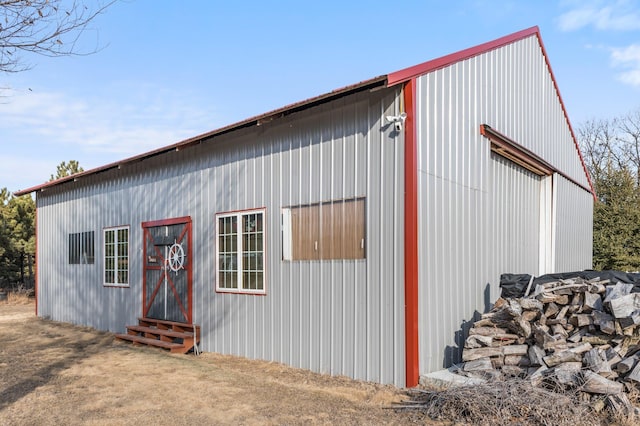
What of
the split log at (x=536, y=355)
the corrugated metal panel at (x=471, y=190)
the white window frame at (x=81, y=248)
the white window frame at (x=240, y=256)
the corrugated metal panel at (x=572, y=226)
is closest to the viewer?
the split log at (x=536, y=355)

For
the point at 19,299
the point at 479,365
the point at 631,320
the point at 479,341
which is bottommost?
the point at 19,299

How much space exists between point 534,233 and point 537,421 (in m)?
6.77

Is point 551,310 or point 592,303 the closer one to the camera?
point 592,303

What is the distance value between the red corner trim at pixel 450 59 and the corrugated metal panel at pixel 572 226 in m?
3.80

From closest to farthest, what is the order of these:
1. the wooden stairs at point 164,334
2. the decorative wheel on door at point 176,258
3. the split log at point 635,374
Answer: the split log at point 635,374 → the wooden stairs at point 164,334 → the decorative wheel on door at point 176,258

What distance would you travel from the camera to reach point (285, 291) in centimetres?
791

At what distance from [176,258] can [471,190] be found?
19.0ft

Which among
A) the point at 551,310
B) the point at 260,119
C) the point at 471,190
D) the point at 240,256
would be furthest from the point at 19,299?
the point at 551,310

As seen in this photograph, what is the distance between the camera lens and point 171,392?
636 centimetres

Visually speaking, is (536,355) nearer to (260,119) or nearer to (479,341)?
(479,341)

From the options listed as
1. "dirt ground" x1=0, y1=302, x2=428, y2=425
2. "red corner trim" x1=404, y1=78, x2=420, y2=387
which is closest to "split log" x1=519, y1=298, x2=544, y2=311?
"red corner trim" x1=404, y1=78, x2=420, y2=387

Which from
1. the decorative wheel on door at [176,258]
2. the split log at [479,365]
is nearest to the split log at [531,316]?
the split log at [479,365]

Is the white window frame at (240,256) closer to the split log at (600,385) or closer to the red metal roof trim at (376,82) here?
the red metal roof trim at (376,82)

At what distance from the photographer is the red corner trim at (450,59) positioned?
638 centimetres
